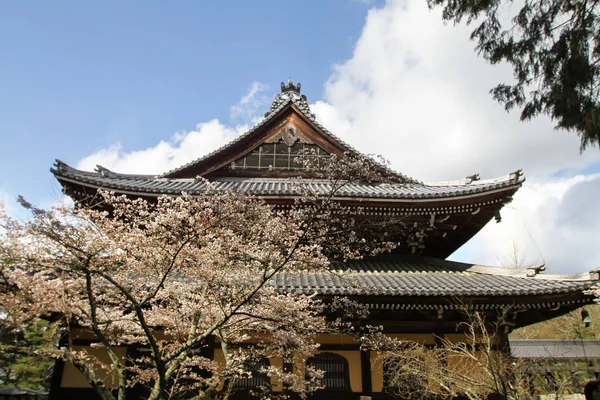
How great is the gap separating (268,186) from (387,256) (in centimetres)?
350

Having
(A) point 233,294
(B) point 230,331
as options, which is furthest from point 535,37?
(B) point 230,331

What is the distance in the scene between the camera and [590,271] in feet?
24.8

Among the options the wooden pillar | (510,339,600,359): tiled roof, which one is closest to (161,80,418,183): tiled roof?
the wooden pillar

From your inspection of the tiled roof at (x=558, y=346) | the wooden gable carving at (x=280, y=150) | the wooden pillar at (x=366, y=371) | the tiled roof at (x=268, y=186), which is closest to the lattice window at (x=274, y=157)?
the wooden gable carving at (x=280, y=150)

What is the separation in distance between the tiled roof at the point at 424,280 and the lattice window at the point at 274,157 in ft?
11.8

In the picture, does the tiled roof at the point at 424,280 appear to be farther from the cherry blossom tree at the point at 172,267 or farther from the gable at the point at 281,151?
the gable at the point at 281,151

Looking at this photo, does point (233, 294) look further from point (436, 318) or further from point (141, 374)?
point (436, 318)

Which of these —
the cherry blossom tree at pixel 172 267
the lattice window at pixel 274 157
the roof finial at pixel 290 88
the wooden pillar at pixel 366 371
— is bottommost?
the wooden pillar at pixel 366 371

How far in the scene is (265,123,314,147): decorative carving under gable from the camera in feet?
38.5

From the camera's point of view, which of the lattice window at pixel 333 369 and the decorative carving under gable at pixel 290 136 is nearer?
the lattice window at pixel 333 369

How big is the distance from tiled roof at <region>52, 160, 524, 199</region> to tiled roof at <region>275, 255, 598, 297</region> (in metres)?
1.72

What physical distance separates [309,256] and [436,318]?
407 centimetres

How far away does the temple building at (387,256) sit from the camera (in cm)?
746

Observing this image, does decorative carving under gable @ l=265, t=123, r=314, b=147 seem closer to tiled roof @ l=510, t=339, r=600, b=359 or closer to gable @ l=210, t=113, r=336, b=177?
gable @ l=210, t=113, r=336, b=177
